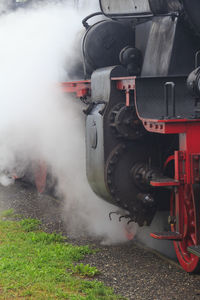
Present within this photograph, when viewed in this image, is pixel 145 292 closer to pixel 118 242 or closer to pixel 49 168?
pixel 118 242

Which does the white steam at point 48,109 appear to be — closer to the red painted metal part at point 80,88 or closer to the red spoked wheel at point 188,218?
the red painted metal part at point 80,88

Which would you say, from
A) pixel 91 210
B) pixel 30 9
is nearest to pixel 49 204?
pixel 91 210

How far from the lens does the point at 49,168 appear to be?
356 inches

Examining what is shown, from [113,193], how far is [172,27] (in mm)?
1569

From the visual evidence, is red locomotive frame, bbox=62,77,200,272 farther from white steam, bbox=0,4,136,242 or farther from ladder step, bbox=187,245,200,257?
white steam, bbox=0,4,136,242

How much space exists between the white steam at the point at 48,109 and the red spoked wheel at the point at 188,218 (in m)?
1.40

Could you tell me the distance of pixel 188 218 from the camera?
17.0 feet

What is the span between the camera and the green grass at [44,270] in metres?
→ 4.96

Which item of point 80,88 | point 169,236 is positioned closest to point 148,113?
point 169,236

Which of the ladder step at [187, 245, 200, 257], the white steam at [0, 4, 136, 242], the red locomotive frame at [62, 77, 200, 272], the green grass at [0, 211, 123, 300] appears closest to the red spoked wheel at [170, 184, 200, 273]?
the red locomotive frame at [62, 77, 200, 272]

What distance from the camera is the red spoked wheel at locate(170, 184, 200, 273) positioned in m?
5.00

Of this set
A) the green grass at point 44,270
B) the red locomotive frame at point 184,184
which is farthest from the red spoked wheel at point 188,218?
the green grass at point 44,270

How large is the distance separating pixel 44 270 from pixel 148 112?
5.40 feet

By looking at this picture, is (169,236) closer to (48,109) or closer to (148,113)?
(148,113)
